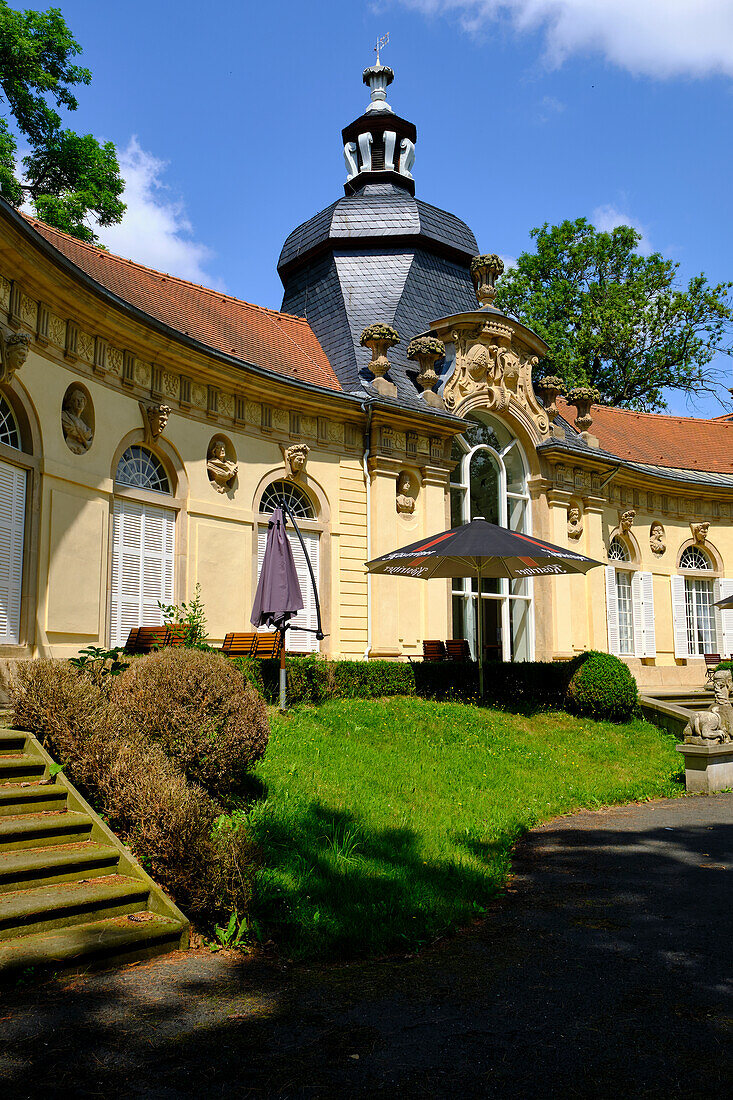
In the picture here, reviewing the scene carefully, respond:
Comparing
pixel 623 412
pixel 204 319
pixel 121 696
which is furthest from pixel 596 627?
pixel 121 696

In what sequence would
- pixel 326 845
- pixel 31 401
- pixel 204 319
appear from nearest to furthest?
pixel 326 845 → pixel 31 401 → pixel 204 319

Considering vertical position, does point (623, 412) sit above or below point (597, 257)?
below

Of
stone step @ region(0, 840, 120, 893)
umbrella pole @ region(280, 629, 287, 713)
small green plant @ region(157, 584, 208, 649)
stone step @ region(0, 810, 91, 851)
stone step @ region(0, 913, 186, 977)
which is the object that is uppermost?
small green plant @ region(157, 584, 208, 649)

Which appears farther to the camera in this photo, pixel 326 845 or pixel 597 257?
pixel 597 257

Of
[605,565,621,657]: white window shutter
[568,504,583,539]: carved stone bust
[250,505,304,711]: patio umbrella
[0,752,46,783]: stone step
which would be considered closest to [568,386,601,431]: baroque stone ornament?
[568,504,583,539]: carved stone bust

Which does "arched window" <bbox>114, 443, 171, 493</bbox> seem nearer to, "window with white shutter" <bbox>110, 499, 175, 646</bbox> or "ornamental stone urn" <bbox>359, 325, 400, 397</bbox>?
"window with white shutter" <bbox>110, 499, 175, 646</bbox>

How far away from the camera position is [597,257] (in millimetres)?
30344

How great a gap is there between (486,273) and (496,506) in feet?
16.4

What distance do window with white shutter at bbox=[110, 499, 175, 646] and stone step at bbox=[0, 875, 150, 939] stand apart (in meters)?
7.09

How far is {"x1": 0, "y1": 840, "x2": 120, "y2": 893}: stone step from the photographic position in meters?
5.12

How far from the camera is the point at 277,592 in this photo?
11086mm

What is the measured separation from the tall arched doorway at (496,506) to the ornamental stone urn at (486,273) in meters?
2.50

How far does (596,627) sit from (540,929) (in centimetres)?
1526

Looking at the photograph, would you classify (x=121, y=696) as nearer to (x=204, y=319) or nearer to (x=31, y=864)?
(x=31, y=864)
